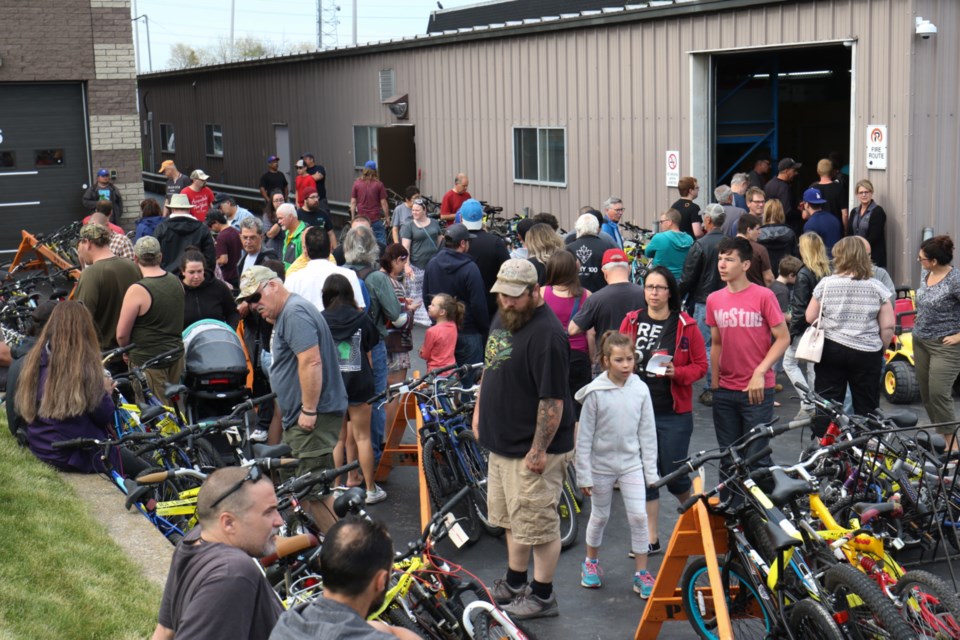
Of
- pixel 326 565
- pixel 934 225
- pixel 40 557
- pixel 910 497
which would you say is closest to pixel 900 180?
pixel 934 225

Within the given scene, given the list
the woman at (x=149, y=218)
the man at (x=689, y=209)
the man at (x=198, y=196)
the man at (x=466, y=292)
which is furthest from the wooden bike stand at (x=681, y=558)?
the man at (x=198, y=196)

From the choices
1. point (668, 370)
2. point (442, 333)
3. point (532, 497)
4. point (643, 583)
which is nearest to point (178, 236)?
point (442, 333)

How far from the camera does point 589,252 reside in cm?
1091

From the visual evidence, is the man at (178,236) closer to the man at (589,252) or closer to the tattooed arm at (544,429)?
the man at (589,252)

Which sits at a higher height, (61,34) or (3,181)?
(61,34)

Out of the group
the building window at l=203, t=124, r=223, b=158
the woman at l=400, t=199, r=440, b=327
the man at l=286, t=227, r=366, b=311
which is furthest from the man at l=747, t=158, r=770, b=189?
the building window at l=203, t=124, r=223, b=158

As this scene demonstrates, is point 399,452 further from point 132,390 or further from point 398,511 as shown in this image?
point 132,390

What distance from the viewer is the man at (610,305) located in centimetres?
828

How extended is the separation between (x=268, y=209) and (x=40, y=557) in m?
14.3

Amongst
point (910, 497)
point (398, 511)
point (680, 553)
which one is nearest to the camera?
point (680, 553)

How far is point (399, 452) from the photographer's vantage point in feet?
29.6

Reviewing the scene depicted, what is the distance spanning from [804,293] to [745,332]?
2599 millimetres

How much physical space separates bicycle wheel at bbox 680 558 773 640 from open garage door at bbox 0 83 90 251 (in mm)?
17763

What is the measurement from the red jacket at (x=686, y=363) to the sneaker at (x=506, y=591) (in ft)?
5.51
